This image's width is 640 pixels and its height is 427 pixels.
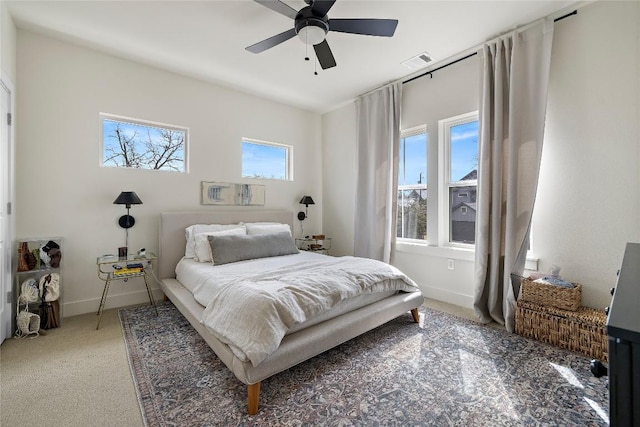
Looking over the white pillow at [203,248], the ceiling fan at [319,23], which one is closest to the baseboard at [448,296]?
the white pillow at [203,248]

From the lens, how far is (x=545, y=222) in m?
2.72

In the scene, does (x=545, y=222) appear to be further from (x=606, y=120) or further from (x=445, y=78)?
(x=445, y=78)

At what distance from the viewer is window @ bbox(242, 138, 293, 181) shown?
14.6 ft

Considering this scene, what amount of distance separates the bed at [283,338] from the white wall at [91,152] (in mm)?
270

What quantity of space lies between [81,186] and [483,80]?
458 centimetres

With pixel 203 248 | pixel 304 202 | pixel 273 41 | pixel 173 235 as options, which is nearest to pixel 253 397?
pixel 203 248

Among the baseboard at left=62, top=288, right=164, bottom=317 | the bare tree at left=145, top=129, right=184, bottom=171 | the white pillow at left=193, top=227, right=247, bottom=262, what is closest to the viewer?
the baseboard at left=62, top=288, right=164, bottom=317

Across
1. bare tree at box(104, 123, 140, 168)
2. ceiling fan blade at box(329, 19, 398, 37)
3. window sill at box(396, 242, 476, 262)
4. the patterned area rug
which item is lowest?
the patterned area rug

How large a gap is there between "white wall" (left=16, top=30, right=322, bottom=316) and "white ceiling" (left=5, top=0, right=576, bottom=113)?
9.4 inches

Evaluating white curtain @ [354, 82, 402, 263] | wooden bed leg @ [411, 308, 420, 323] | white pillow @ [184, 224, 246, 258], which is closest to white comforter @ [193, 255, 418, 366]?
wooden bed leg @ [411, 308, 420, 323]

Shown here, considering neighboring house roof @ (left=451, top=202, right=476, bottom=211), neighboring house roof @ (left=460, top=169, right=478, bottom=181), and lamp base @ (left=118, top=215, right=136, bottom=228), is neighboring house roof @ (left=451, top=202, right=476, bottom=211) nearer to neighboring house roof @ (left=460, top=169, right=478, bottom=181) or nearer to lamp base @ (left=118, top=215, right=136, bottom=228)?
neighboring house roof @ (left=460, top=169, right=478, bottom=181)

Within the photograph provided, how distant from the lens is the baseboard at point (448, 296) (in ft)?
10.9

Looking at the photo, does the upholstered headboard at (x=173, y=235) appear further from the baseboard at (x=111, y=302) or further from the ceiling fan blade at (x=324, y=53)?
the ceiling fan blade at (x=324, y=53)

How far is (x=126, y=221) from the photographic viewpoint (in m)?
3.35
